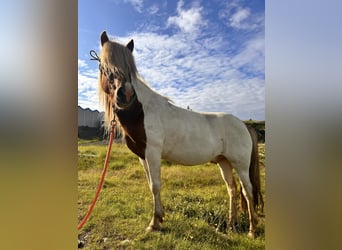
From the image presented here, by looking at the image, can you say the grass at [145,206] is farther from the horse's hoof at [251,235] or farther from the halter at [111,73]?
the halter at [111,73]

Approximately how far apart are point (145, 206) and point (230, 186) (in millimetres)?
504

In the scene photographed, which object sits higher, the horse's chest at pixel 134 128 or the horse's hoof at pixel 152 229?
the horse's chest at pixel 134 128

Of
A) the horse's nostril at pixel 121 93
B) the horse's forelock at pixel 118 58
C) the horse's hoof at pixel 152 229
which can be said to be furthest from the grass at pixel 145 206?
the horse's forelock at pixel 118 58

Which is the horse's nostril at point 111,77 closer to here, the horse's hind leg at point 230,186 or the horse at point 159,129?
the horse at point 159,129

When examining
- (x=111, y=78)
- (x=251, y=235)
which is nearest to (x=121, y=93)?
(x=111, y=78)

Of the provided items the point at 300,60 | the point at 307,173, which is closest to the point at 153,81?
the point at 300,60

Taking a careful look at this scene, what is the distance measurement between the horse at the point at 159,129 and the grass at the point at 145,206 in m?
0.04

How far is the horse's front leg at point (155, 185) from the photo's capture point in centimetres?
154

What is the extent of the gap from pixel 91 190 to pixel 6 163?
1.58 ft

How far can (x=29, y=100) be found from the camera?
1.30m

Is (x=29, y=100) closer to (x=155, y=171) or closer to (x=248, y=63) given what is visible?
(x=155, y=171)

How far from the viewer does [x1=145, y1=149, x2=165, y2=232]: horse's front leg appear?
5.07 ft

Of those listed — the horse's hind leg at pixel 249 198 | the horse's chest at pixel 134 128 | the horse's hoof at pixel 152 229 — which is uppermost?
the horse's chest at pixel 134 128

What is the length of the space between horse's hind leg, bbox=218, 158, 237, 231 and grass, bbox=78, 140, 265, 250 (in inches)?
1.1
